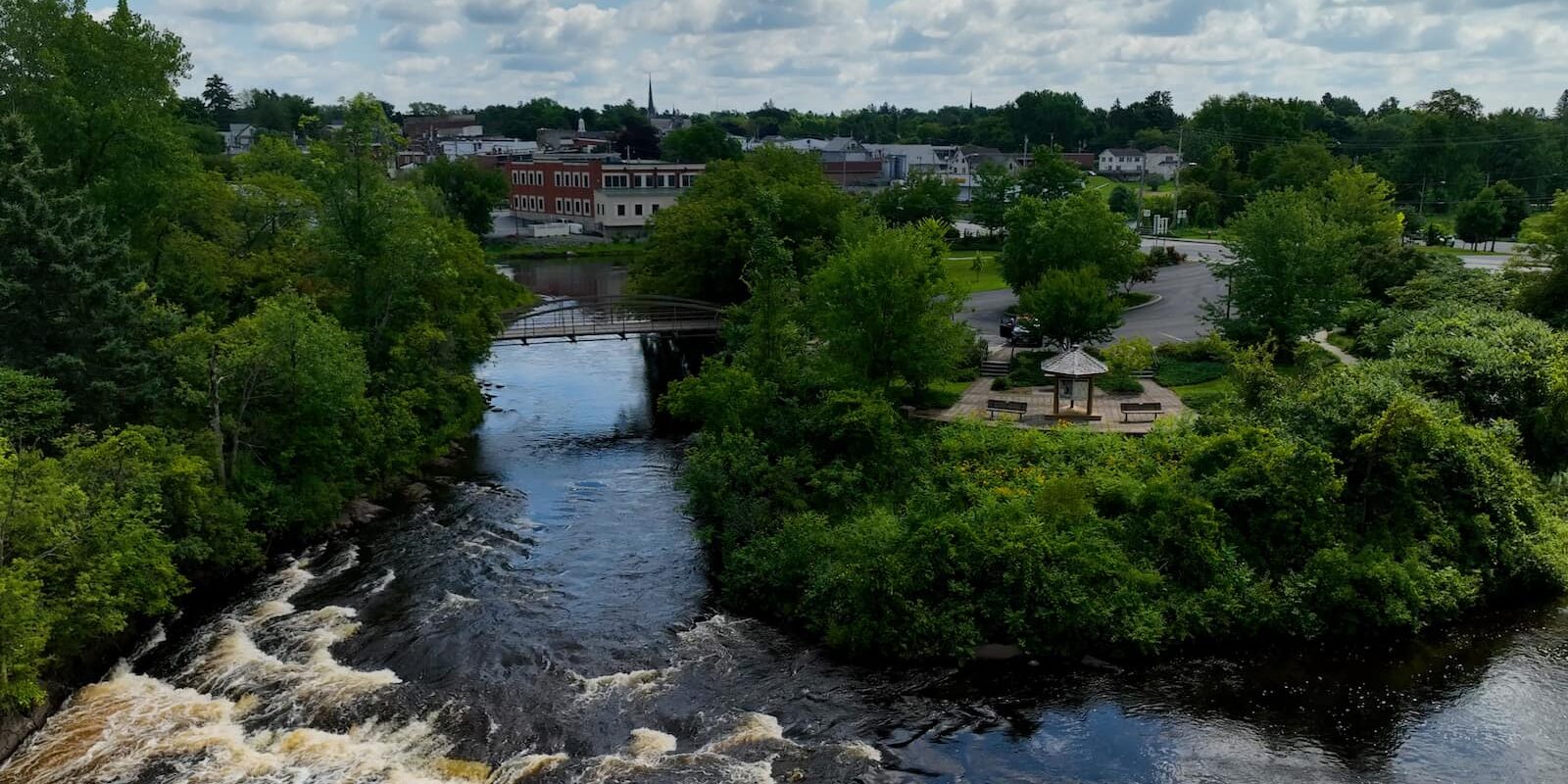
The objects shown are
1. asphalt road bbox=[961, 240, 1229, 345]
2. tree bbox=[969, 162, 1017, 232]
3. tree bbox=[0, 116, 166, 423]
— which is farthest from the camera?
tree bbox=[969, 162, 1017, 232]

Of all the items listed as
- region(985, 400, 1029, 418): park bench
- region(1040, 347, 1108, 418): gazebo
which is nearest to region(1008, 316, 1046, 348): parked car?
region(1040, 347, 1108, 418): gazebo

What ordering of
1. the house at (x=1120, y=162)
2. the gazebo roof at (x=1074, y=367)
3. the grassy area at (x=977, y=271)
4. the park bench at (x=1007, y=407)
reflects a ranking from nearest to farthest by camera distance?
the gazebo roof at (x=1074, y=367) → the park bench at (x=1007, y=407) → the grassy area at (x=977, y=271) → the house at (x=1120, y=162)

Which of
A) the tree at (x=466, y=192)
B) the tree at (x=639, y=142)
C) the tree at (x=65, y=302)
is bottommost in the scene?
the tree at (x=65, y=302)

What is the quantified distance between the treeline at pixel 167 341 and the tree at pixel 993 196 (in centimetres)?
4825

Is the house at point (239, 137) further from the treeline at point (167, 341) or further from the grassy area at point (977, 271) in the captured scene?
the treeline at point (167, 341)

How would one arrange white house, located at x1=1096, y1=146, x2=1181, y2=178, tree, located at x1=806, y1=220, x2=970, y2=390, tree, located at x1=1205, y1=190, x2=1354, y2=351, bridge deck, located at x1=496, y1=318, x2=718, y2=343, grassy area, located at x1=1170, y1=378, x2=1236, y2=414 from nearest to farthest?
tree, located at x1=806, y1=220, x2=970, y2=390 < grassy area, located at x1=1170, y1=378, x2=1236, y2=414 < tree, located at x1=1205, y1=190, x2=1354, y2=351 < bridge deck, located at x1=496, y1=318, x2=718, y2=343 < white house, located at x1=1096, y1=146, x2=1181, y2=178

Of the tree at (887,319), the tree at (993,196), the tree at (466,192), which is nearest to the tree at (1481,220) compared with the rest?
the tree at (993,196)

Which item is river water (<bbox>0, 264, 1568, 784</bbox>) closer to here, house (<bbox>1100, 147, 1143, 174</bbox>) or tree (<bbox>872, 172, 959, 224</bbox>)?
tree (<bbox>872, 172, 959, 224</bbox>)

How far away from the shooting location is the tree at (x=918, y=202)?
255 feet

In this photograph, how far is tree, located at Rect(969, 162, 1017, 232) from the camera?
80.8 m

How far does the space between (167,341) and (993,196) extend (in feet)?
204

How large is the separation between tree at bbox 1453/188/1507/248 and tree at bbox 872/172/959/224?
32232 mm

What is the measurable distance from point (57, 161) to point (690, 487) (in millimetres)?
19902

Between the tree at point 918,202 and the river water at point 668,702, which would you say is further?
the tree at point 918,202
